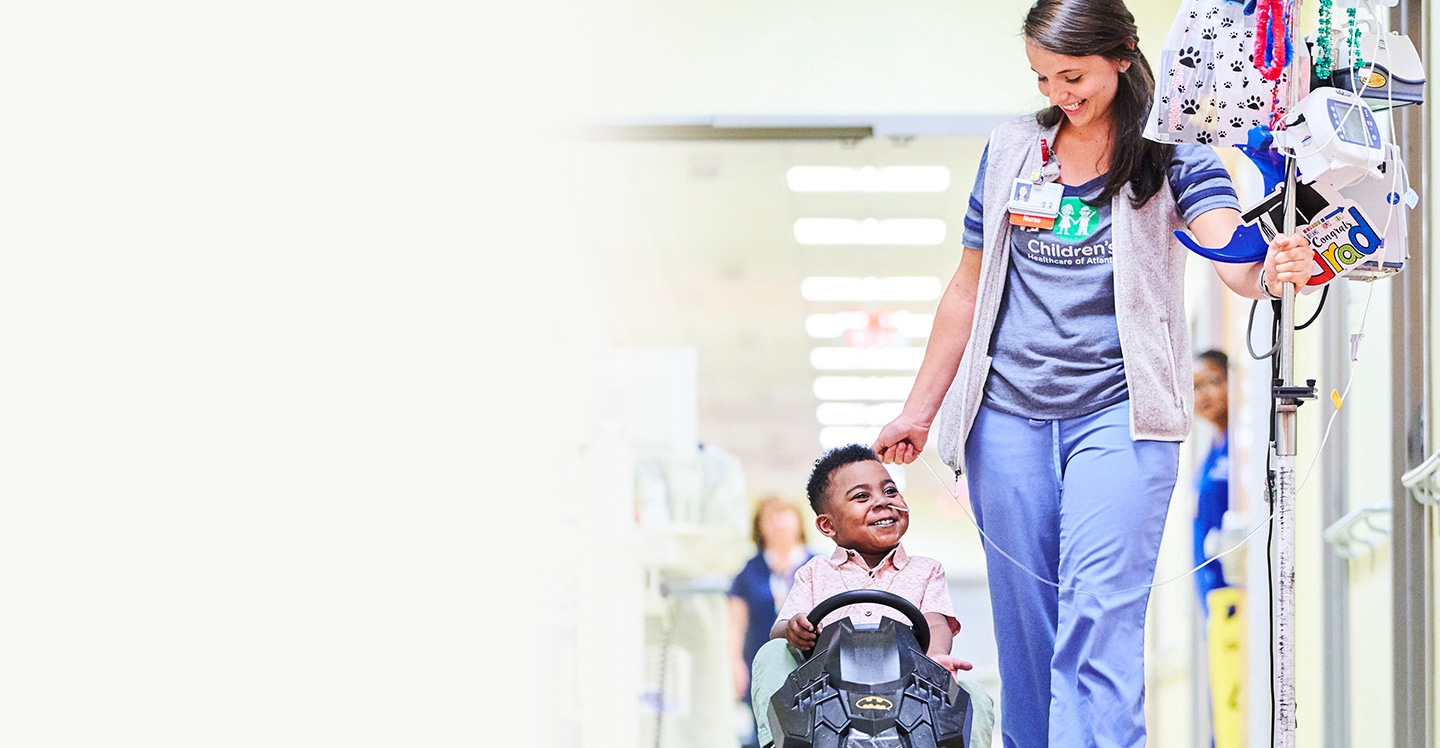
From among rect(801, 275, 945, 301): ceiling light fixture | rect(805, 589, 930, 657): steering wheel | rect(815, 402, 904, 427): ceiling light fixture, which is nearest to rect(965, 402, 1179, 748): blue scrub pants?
rect(805, 589, 930, 657): steering wheel

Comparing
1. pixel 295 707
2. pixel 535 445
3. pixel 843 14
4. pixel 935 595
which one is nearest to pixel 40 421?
pixel 295 707

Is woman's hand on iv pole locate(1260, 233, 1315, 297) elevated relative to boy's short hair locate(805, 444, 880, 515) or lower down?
elevated

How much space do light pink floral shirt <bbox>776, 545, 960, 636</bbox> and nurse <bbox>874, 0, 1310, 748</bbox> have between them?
0.11m

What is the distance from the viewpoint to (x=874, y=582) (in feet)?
8.49

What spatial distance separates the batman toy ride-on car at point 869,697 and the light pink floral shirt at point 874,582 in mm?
316

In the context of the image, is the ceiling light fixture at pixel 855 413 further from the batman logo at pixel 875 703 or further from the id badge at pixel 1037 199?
the batman logo at pixel 875 703

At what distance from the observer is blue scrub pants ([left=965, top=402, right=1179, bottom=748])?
7.89ft

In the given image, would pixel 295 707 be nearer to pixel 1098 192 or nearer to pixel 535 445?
pixel 1098 192

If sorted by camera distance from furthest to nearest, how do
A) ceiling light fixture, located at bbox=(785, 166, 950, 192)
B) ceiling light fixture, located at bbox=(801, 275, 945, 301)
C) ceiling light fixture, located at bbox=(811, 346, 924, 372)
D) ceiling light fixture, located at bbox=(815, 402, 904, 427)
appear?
1. ceiling light fixture, located at bbox=(815, 402, 904, 427)
2. ceiling light fixture, located at bbox=(811, 346, 924, 372)
3. ceiling light fixture, located at bbox=(801, 275, 945, 301)
4. ceiling light fixture, located at bbox=(785, 166, 950, 192)

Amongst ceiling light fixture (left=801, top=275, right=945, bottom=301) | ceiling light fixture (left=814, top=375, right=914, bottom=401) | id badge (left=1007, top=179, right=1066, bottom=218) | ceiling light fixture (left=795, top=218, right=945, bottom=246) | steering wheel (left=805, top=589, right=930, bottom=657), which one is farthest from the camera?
ceiling light fixture (left=814, top=375, right=914, bottom=401)

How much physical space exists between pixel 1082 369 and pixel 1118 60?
1.64ft

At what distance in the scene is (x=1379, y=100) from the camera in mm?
2453

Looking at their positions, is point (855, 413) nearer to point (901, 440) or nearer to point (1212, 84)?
point (901, 440)

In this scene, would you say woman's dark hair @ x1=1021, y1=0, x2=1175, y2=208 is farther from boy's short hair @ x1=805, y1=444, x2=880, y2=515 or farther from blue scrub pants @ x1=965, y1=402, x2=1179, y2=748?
boy's short hair @ x1=805, y1=444, x2=880, y2=515
